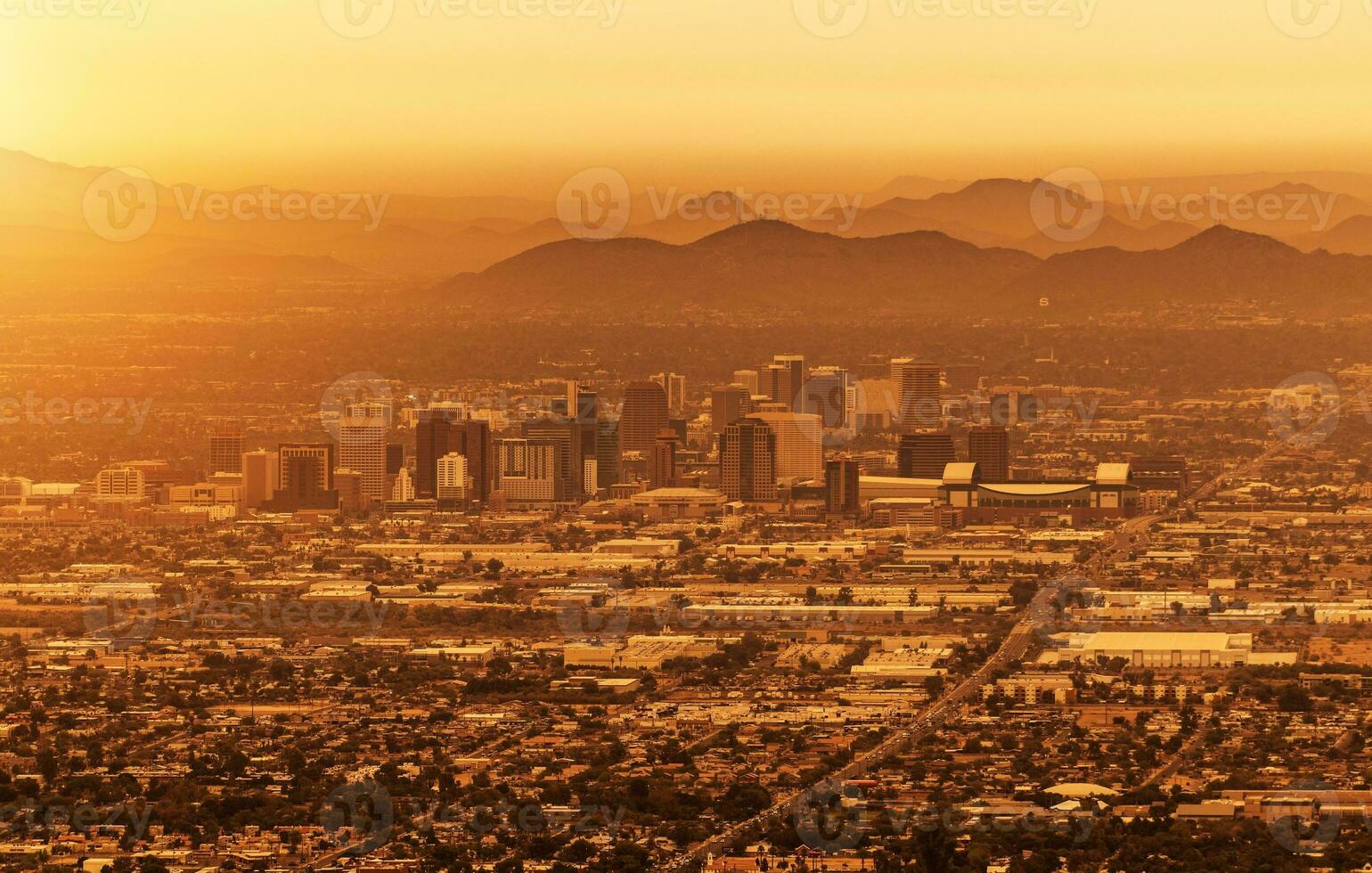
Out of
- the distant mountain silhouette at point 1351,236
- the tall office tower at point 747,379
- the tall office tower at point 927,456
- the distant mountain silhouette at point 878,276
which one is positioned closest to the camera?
the tall office tower at point 927,456

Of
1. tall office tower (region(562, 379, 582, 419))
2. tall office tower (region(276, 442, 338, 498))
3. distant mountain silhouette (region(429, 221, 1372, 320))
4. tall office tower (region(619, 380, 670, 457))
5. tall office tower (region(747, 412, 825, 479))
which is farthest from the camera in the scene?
distant mountain silhouette (region(429, 221, 1372, 320))

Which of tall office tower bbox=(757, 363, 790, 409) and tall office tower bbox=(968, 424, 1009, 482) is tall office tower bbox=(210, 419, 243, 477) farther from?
tall office tower bbox=(757, 363, 790, 409)

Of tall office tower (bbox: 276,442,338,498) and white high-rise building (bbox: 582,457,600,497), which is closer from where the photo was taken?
tall office tower (bbox: 276,442,338,498)

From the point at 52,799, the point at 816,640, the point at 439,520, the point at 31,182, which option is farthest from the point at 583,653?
the point at 31,182

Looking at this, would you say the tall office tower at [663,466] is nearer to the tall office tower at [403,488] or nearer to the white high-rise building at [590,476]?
the white high-rise building at [590,476]

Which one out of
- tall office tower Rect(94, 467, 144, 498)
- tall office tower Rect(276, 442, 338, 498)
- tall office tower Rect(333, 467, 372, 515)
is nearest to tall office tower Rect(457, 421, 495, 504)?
tall office tower Rect(333, 467, 372, 515)

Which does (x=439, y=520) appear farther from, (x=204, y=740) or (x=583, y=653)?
(x=204, y=740)

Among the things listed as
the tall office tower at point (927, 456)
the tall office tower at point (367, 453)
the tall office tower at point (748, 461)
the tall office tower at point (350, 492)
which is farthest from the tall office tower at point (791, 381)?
the tall office tower at point (350, 492)
